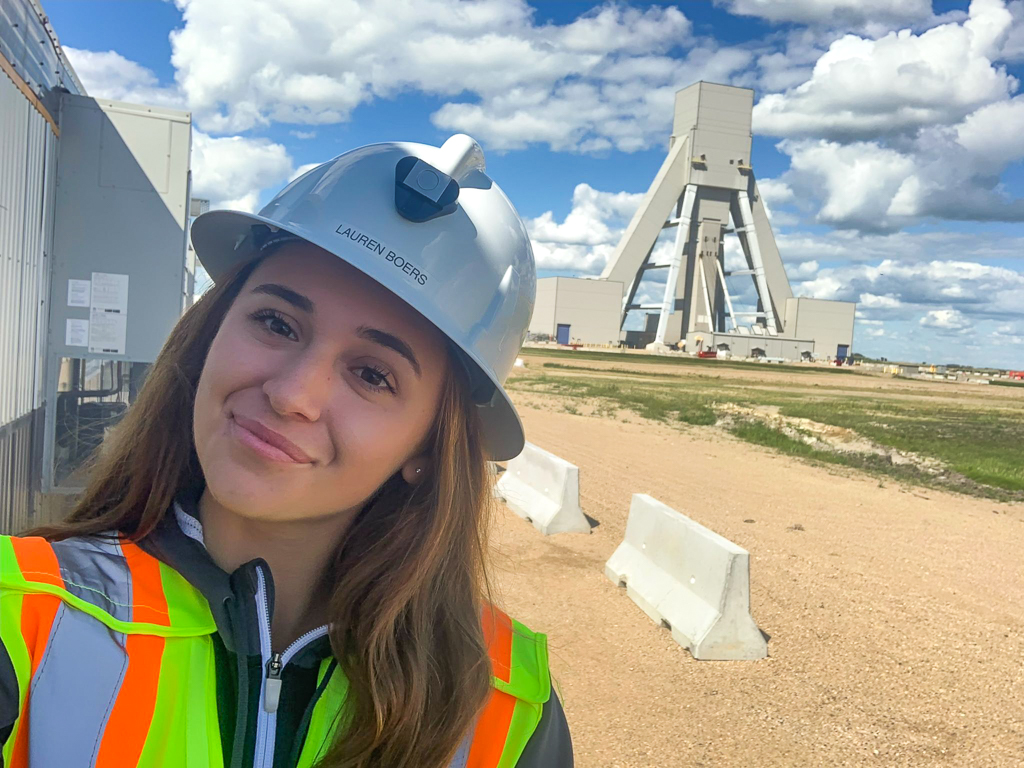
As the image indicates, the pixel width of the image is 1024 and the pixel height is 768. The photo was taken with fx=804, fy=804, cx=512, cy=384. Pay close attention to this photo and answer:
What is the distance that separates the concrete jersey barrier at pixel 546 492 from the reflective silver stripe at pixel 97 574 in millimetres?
6469

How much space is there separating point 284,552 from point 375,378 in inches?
15.5

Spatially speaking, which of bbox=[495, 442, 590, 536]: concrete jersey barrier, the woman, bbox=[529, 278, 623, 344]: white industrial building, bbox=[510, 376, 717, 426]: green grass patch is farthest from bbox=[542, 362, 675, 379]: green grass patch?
the woman

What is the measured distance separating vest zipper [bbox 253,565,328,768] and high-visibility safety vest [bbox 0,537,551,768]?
7cm

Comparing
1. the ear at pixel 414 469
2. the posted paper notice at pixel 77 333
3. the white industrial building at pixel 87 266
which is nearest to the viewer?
the ear at pixel 414 469

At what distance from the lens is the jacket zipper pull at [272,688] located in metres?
1.36

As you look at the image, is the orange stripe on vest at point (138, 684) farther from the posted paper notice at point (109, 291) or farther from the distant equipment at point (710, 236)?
the distant equipment at point (710, 236)

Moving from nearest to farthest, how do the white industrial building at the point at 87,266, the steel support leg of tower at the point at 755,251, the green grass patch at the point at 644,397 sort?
the white industrial building at the point at 87,266, the green grass patch at the point at 644,397, the steel support leg of tower at the point at 755,251

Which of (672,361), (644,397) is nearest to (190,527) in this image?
(644,397)

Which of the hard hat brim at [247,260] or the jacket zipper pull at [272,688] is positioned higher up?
the hard hat brim at [247,260]

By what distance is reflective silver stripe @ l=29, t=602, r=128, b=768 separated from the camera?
3.78 feet

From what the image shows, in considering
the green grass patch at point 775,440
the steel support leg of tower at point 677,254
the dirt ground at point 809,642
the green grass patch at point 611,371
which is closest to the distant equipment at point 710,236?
the steel support leg of tower at point 677,254

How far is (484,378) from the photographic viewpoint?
6.02ft

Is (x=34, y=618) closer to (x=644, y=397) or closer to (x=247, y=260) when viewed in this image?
(x=247, y=260)

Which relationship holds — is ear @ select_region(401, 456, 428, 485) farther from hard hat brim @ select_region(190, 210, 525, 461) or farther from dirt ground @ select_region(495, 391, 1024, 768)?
dirt ground @ select_region(495, 391, 1024, 768)
